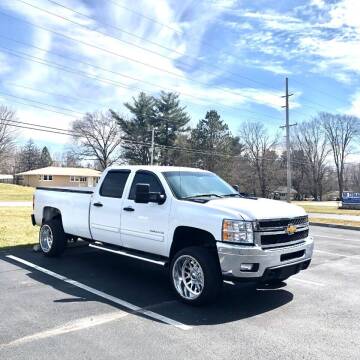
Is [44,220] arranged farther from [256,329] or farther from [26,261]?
[256,329]

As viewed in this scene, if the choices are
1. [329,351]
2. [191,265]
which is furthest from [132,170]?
[329,351]

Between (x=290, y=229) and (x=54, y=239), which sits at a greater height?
(x=290, y=229)

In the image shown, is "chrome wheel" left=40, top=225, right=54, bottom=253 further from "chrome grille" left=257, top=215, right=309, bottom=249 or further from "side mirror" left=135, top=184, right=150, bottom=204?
"chrome grille" left=257, top=215, right=309, bottom=249

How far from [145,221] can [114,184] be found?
49.7 inches

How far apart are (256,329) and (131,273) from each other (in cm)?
319

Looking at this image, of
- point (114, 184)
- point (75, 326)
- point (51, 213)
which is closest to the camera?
point (75, 326)

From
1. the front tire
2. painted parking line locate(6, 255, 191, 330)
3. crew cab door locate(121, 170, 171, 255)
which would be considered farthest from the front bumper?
crew cab door locate(121, 170, 171, 255)

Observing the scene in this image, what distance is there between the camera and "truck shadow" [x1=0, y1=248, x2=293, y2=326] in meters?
5.30

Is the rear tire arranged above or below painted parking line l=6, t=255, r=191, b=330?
above

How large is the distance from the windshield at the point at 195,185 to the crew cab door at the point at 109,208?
3.32ft

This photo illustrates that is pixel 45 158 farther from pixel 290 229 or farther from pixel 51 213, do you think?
pixel 290 229

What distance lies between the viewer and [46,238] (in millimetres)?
8742

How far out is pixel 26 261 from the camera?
321 inches

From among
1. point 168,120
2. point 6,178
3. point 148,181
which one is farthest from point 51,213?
point 6,178
